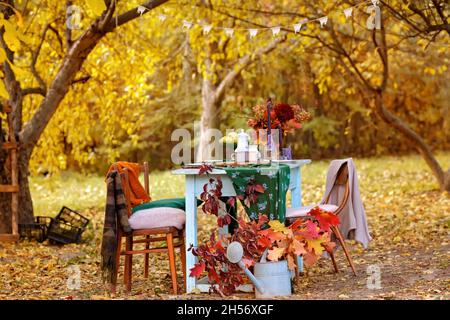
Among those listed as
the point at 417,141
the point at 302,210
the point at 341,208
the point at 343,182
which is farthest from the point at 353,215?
the point at 417,141

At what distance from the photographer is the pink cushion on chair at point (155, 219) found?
5.11 meters

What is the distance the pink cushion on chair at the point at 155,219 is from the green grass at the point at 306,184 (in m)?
5.83

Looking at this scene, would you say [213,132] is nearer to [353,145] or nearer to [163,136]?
[163,136]

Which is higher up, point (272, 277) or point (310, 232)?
point (310, 232)

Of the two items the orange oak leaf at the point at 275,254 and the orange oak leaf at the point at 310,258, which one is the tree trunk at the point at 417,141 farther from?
the orange oak leaf at the point at 275,254

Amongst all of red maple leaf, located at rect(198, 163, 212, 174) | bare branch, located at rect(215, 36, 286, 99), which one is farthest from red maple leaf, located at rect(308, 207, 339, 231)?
bare branch, located at rect(215, 36, 286, 99)

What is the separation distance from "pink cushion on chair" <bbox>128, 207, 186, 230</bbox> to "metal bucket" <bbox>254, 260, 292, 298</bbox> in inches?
24.1

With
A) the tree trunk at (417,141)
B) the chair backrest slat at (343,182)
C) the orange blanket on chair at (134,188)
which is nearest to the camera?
the orange blanket on chair at (134,188)

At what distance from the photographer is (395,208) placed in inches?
382

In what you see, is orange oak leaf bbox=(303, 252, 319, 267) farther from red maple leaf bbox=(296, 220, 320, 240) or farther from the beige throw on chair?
the beige throw on chair

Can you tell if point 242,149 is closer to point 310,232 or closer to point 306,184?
point 310,232

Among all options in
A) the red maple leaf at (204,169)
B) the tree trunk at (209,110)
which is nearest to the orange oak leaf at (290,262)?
the red maple leaf at (204,169)

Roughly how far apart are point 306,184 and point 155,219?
8.48 metres

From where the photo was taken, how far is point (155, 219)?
5.11 m
